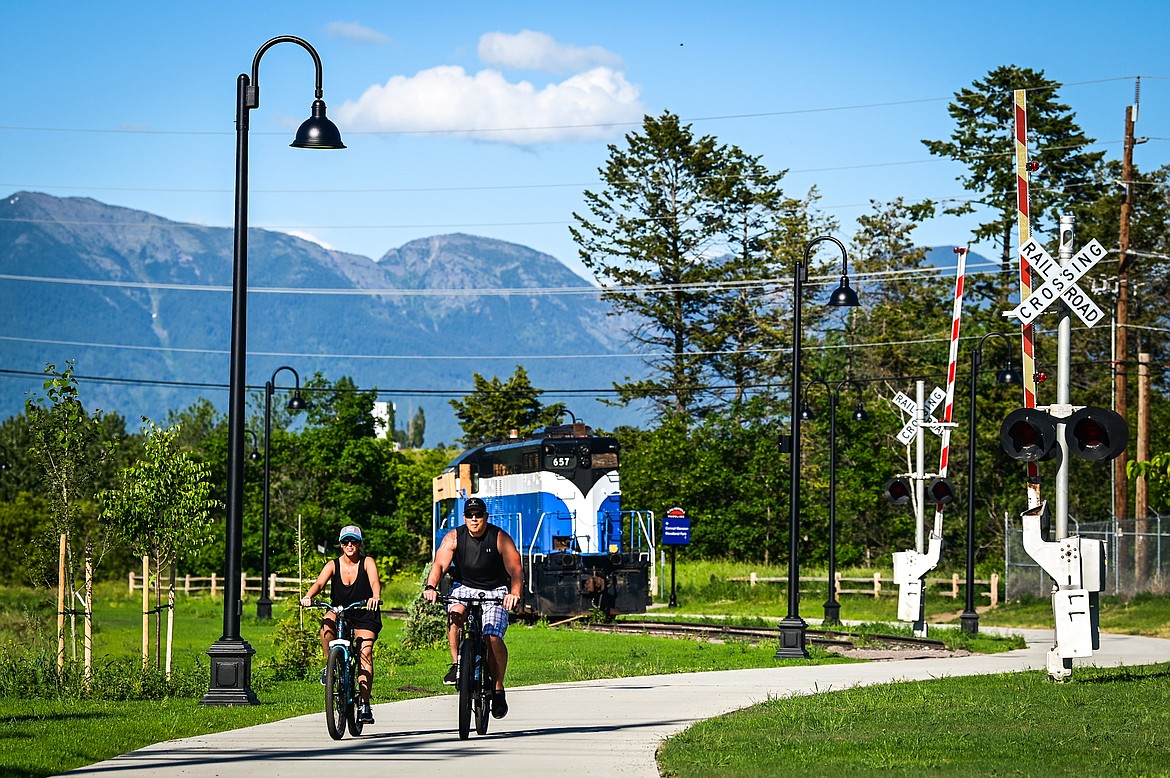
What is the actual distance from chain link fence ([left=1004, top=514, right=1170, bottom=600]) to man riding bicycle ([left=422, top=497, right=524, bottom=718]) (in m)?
32.6

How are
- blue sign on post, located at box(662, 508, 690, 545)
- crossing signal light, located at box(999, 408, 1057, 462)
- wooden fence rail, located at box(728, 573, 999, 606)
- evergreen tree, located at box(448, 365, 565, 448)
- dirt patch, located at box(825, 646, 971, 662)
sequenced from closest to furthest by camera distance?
crossing signal light, located at box(999, 408, 1057, 462) < dirt patch, located at box(825, 646, 971, 662) < blue sign on post, located at box(662, 508, 690, 545) < wooden fence rail, located at box(728, 573, 999, 606) < evergreen tree, located at box(448, 365, 565, 448)

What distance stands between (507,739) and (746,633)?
20.8 m

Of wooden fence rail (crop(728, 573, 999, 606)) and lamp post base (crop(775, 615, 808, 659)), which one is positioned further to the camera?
wooden fence rail (crop(728, 573, 999, 606))

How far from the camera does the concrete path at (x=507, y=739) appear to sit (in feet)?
39.8

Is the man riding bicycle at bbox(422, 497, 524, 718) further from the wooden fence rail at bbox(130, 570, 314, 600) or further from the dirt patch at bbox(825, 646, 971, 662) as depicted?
the wooden fence rail at bbox(130, 570, 314, 600)

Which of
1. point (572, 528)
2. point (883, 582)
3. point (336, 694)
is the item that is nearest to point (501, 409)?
point (883, 582)

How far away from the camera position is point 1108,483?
6241 centimetres

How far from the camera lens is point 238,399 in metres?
18.1

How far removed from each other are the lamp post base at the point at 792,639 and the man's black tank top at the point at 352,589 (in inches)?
542

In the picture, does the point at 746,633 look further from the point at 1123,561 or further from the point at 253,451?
the point at 253,451

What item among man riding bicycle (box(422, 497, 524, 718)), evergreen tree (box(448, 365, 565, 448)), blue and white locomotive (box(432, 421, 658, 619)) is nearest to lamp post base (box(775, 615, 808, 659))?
blue and white locomotive (box(432, 421, 658, 619))

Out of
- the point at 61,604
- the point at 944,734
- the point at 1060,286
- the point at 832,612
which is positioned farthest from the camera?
the point at 832,612

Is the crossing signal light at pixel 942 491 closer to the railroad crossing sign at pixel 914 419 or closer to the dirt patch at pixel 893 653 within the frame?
the railroad crossing sign at pixel 914 419

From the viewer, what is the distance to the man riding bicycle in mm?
14016
